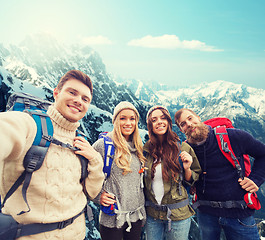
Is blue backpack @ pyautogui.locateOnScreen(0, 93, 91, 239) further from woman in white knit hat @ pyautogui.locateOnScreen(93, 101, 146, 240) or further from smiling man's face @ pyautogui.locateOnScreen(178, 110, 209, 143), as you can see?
smiling man's face @ pyautogui.locateOnScreen(178, 110, 209, 143)

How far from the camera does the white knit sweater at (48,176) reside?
2.13 m

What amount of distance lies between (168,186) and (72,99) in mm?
3113

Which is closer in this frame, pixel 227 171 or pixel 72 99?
pixel 72 99

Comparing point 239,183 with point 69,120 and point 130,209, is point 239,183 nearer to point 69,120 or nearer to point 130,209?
point 130,209

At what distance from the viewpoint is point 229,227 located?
429 cm

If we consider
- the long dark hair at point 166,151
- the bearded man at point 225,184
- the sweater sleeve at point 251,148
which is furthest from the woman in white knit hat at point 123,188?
the sweater sleeve at point 251,148

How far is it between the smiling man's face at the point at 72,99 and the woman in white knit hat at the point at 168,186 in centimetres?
223

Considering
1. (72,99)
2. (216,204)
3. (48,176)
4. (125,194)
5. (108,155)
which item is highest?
(72,99)

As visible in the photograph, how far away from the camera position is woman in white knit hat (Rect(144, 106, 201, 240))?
165 inches

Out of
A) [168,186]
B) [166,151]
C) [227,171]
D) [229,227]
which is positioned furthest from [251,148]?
[168,186]

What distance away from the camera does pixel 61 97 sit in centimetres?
311

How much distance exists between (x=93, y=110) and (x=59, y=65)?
14795 cm

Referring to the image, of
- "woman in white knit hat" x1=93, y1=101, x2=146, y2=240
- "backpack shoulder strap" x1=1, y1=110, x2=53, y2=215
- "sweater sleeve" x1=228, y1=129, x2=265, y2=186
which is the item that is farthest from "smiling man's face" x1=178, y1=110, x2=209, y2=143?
"backpack shoulder strap" x1=1, y1=110, x2=53, y2=215

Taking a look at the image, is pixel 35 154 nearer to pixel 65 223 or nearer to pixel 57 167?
pixel 57 167
